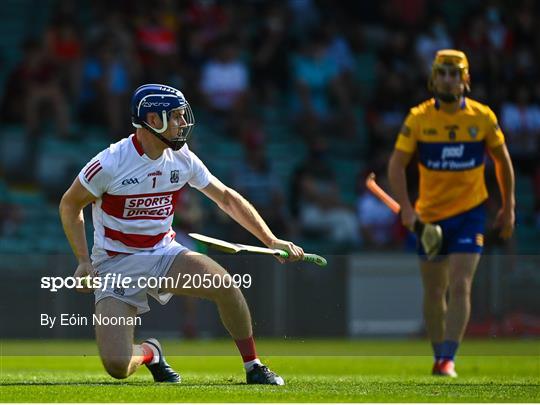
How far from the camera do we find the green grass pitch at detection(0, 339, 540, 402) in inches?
362

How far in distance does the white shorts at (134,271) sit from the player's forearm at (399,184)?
7.80 feet

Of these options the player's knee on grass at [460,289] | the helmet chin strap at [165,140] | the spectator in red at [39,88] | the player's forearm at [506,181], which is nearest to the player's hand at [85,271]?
the helmet chin strap at [165,140]

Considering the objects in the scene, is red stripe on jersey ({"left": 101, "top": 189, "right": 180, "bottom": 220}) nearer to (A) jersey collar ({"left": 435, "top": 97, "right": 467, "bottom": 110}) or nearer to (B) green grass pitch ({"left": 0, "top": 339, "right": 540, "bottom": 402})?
(B) green grass pitch ({"left": 0, "top": 339, "right": 540, "bottom": 402})

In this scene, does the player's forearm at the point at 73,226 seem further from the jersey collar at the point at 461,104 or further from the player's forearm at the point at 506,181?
the player's forearm at the point at 506,181

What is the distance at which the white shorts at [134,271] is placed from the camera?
33.1ft

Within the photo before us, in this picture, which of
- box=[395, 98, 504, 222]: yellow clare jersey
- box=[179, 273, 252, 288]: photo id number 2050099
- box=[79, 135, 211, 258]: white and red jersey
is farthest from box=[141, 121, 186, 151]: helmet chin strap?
box=[395, 98, 504, 222]: yellow clare jersey

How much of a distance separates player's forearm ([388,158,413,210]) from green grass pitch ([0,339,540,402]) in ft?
4.80

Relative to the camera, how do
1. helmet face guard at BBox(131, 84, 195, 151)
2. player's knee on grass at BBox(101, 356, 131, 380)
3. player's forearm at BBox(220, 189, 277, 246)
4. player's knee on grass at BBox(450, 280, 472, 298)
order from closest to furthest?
player's knee on grass at BBox(101, 356, 131, 380) → helmet face guard at BBox(131, 84, 195, 151) → player's forearm at BBox(220, 189, 277, 246) → player's knee on grass at BBox(450, 280, 472, 298)

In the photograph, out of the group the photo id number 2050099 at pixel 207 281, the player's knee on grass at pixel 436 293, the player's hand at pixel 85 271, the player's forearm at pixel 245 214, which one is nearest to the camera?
the player's hand at pixel 85 271

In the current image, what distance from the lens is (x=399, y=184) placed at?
38.8 ft

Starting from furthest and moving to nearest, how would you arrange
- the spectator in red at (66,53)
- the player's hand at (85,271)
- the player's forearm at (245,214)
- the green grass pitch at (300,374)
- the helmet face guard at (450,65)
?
1. the spectator in red at (66,53)
2. the helmet face guard at (450,65)
3. the player's forearm at (245,214)
4. the player's hand at (85,271)
5. the green grass pitch at (300,374)

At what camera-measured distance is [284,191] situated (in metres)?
21.3

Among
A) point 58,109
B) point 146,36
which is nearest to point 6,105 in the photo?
point 58,109

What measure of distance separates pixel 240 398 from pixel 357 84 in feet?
49.1
